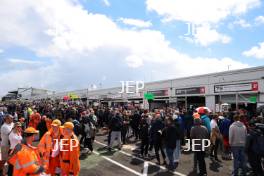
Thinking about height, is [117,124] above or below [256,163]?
above

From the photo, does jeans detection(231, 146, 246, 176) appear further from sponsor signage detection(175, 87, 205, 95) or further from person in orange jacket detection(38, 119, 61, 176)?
sponsor signage detection(175, 87, 205, 95)

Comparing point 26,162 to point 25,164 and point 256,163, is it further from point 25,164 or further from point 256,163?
point 256,163

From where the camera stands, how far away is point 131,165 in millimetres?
10164

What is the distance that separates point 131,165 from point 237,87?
14757 mm

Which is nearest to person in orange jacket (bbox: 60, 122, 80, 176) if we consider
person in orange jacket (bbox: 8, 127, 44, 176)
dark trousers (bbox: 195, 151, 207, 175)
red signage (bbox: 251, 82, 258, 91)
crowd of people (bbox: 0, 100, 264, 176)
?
crowd of people (bbox: 0, 100, 264, 176)

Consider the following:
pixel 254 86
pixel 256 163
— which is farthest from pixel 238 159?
pixel 254 86

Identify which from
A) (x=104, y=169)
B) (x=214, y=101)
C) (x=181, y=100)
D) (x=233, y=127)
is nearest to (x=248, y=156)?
(x=233, y=127)

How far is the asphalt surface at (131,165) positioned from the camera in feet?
30.0

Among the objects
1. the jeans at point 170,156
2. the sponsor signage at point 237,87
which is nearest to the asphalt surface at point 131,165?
the jeans at point 170,156

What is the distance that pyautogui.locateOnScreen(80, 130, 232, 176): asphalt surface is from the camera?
360 inches

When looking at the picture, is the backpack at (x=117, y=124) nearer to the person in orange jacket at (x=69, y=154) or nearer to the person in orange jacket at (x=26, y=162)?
the person in orange jacket at (x=69, y=154)

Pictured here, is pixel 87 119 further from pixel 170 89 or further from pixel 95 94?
pixel 95 94

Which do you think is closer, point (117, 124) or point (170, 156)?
point (170, 156)

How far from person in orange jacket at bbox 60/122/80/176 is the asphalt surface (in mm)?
3073
